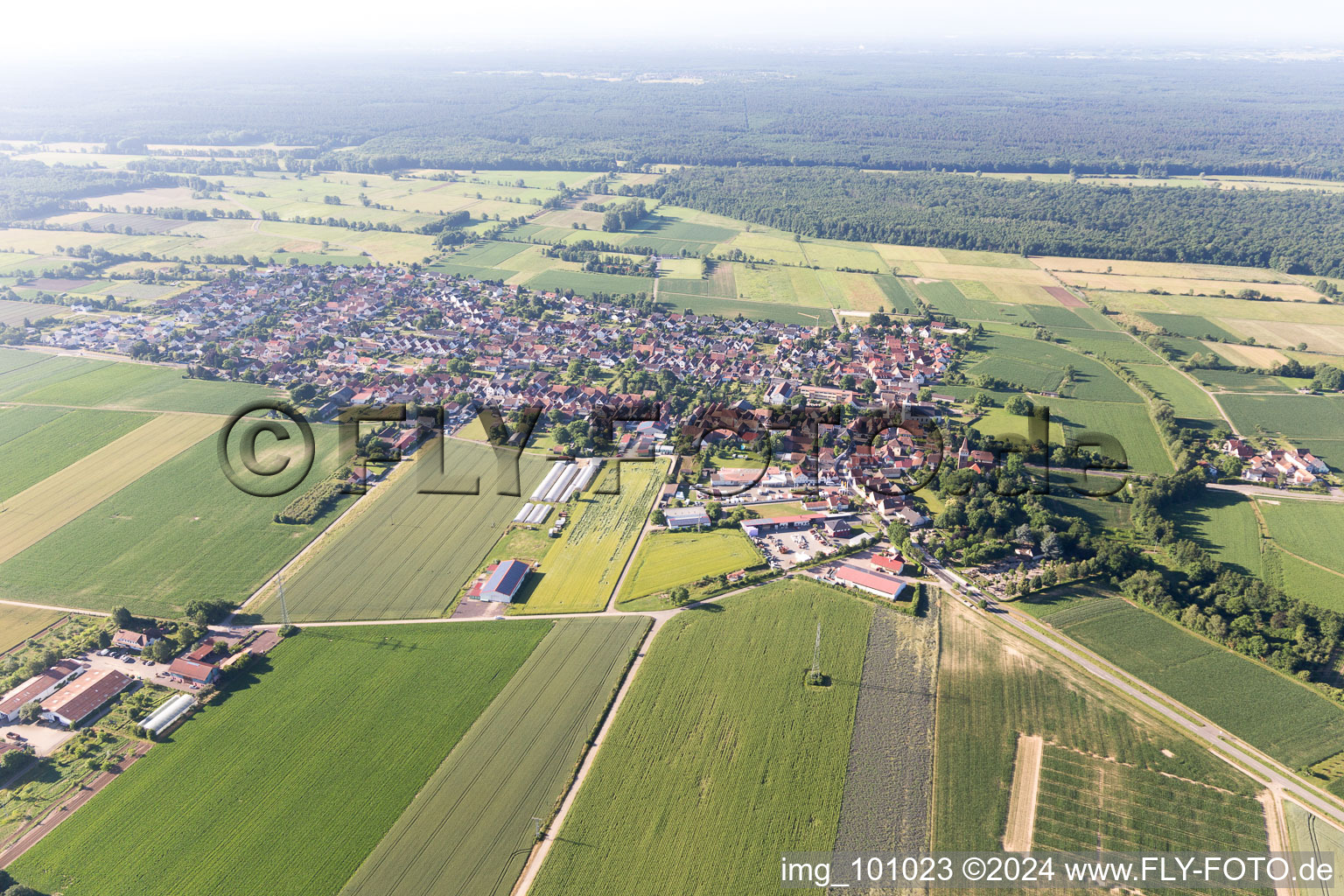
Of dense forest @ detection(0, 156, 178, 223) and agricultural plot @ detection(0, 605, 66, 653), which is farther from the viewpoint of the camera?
dense forest @ detection(0, 156, 178, 223)

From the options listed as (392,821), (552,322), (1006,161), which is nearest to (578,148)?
(1006,161)

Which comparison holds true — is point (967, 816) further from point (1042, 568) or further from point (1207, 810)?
point (1042, 568)

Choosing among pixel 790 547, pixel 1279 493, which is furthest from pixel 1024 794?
pixel 1279 493

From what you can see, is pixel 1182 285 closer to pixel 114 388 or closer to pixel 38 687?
pixel 38 687

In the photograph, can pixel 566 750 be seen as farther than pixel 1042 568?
No

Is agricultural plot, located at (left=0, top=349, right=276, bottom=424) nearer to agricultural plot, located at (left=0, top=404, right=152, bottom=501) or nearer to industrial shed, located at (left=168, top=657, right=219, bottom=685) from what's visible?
agricultural plot, located at (left=0, top=404, right=152, bottom=501)

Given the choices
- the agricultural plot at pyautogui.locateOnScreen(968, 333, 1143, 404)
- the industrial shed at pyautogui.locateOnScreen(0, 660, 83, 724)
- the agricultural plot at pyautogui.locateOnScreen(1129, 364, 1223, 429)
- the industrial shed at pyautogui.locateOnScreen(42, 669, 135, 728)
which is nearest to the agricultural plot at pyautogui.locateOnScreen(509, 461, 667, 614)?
the industrial shed at pyautogui.locateOnScreen(42, 669, 135, 728)

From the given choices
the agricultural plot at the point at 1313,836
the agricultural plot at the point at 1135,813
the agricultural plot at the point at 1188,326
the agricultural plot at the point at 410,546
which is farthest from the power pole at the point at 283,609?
the agricultural plot at the point at 1188,326
